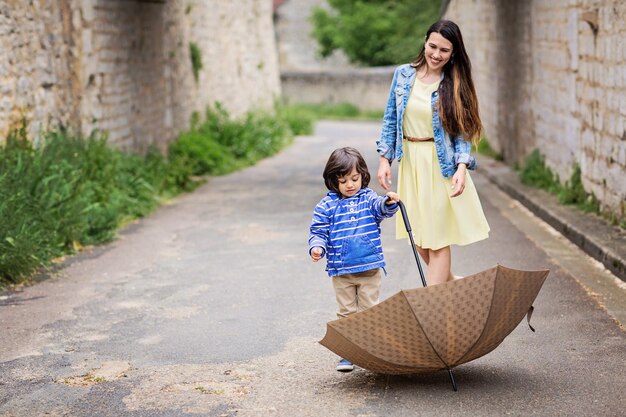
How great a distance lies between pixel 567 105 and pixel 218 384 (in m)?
7.65

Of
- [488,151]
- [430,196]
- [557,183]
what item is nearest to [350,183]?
[430,196]

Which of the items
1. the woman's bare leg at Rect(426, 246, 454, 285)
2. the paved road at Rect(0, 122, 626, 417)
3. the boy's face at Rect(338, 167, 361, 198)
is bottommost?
the paved road at Rect(0, 122, 626, 417)

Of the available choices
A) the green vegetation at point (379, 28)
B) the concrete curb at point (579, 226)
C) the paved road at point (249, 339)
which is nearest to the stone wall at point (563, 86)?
the concrete curb at point (579, 226)

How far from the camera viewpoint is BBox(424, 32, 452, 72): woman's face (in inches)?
222

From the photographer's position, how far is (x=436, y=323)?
480cm

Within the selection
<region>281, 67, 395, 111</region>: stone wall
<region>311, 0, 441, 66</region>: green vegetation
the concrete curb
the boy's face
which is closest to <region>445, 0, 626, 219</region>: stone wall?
the concrete curb

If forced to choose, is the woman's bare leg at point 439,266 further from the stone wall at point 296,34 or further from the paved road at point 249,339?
the stone wall at point 296,34

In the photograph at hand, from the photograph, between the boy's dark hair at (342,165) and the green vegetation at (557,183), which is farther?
the green vegetation at (557,183)

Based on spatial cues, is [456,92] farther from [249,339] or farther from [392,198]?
[249,339]

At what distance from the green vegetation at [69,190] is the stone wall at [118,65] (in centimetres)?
36

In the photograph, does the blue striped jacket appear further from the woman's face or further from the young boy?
the woman's face

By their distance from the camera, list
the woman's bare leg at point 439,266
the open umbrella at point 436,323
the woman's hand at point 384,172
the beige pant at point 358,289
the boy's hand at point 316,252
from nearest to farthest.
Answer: the open umbrella at point 436,323 < the boy's hand at point 316,252 < the beige pant at point 358,289 < the woman's hand at point 384,172 < the woman's bare leg at point 439,266

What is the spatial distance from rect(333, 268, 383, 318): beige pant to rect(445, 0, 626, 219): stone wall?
15.3 feet

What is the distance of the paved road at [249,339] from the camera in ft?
16.5
